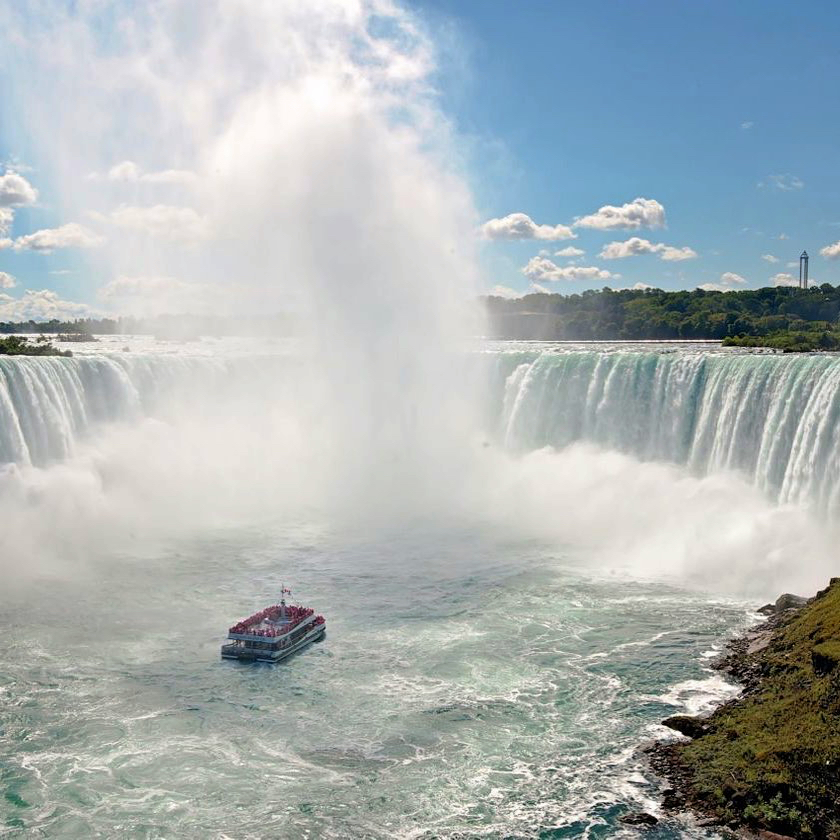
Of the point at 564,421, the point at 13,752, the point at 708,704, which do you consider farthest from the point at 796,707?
the point at 564,421

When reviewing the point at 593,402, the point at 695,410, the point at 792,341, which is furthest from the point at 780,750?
the point at 792,341

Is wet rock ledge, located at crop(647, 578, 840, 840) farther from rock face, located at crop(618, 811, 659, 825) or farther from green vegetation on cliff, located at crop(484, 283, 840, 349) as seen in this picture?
green vegetation on cliff, located at crop(484, 283, 840, 349)

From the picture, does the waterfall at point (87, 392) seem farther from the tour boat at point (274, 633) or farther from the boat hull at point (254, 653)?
the boat hull at point (254, 653)

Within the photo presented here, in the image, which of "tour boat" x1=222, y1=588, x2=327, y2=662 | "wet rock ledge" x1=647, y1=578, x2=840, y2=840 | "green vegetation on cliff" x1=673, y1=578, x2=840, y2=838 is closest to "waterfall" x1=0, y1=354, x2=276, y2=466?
"tour boat" x1=222, y1=588, x2=327, y2=662

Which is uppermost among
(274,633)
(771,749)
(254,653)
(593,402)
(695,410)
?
(695,410)

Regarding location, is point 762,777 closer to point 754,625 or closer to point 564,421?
point 754,625

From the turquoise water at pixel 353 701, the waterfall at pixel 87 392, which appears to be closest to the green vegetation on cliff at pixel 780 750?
the turquoise water at pixel 353 701

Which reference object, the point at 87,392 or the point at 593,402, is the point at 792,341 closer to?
the point at 593,402
